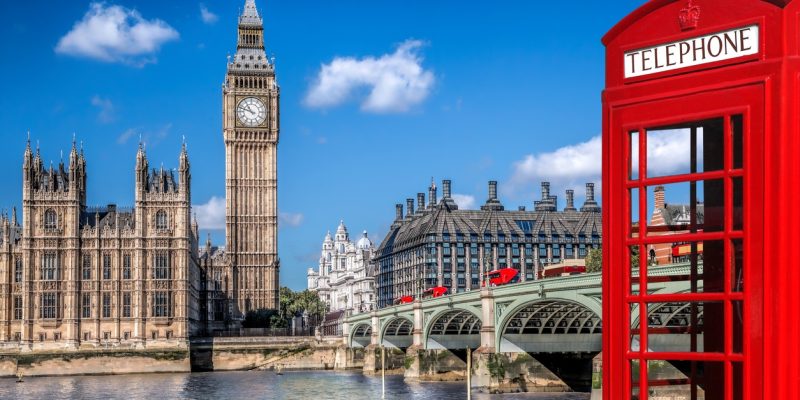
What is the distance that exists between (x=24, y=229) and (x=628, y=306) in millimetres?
94211

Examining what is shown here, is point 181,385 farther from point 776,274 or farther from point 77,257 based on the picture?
point 776,274

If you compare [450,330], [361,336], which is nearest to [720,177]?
[450,330]

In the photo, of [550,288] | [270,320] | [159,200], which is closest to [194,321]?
[270,320]

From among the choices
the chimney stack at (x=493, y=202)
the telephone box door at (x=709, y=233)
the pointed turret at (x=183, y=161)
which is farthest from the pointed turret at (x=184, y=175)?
the telephone box door at (x=709, y=233)

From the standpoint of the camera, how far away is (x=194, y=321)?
112000 millimetres

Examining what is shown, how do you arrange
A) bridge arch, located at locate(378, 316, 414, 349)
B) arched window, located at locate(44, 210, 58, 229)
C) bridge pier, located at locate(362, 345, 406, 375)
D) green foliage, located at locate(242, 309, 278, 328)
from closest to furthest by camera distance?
bridge arch, located at locate(378, 316, 414, 349)
bridge pier, located at locate(362, 345, 406, 375)
arched window, located at locate(44, 210, 58, 229)
green foliage, located at locate(242, 309, 278, 328)

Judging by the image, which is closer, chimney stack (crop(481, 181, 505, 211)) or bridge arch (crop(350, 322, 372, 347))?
bridge arch (crop(350, 322, 372, 347))

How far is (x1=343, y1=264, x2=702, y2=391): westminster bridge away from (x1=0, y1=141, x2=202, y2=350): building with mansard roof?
26.1 m

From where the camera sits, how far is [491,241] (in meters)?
138

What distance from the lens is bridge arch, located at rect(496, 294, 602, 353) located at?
64.1 meters

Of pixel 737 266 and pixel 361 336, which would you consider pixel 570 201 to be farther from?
pixel 737 266

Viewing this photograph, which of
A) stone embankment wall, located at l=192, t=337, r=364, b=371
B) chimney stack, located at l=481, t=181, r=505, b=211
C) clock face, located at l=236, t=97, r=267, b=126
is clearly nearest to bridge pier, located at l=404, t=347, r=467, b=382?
stone embankment wall, located at l=192, t=337, r=364, b=371

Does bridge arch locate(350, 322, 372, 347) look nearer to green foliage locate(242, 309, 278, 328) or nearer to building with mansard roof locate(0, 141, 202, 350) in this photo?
green foliage locate(242, 309, 278, 328)

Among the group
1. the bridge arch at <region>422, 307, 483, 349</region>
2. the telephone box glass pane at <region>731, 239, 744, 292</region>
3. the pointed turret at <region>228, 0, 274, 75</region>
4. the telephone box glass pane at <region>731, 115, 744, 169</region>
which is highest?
the pointed turret at <region>228, 0, 274, 75</region>
